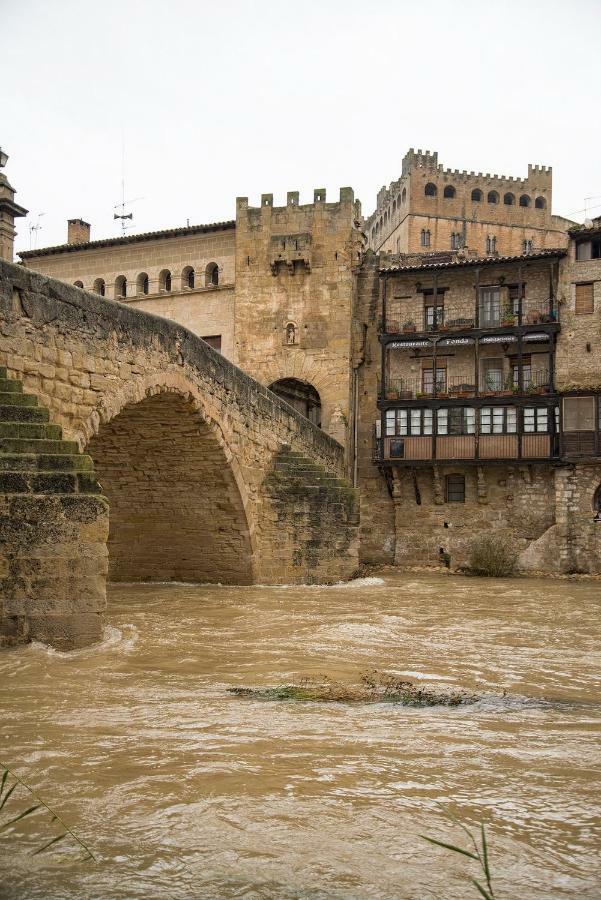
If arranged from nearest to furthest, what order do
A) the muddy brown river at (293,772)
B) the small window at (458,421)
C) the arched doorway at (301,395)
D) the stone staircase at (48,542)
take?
the muddy brown river at (293,772), the stone staircase at (48,542), the small window at (458,421), the arched doorway at (301,395)

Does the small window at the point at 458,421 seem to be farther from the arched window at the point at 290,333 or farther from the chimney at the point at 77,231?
the chimney at the point at 77,231

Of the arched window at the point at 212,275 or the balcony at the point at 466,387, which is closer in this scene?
the balcony at the point at 466,387

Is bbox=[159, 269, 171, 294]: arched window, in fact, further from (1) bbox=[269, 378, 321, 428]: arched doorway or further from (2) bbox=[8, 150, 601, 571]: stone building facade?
(1) bbox=[269, 378, 321, 428]: arched doorway

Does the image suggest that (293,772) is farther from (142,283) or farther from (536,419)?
(142,283)

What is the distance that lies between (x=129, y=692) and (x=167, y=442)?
316 inches

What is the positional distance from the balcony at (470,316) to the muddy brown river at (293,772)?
16.4m

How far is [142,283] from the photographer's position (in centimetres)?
2686

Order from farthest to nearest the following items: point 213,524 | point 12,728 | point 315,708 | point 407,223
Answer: point 407,223 < point 213,524 < point 315,708 < point 12,728

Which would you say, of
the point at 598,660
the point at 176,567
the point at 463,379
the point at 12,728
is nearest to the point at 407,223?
the point at 463,379

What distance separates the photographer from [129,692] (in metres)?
6.00

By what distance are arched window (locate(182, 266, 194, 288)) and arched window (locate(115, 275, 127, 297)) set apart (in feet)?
6.84

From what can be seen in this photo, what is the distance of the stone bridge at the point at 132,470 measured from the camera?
720 cm

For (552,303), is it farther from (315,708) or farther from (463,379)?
(315,708)

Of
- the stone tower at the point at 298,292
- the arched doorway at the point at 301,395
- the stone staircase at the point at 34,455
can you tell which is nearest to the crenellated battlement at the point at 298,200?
the stone tower at the point at 298,292
